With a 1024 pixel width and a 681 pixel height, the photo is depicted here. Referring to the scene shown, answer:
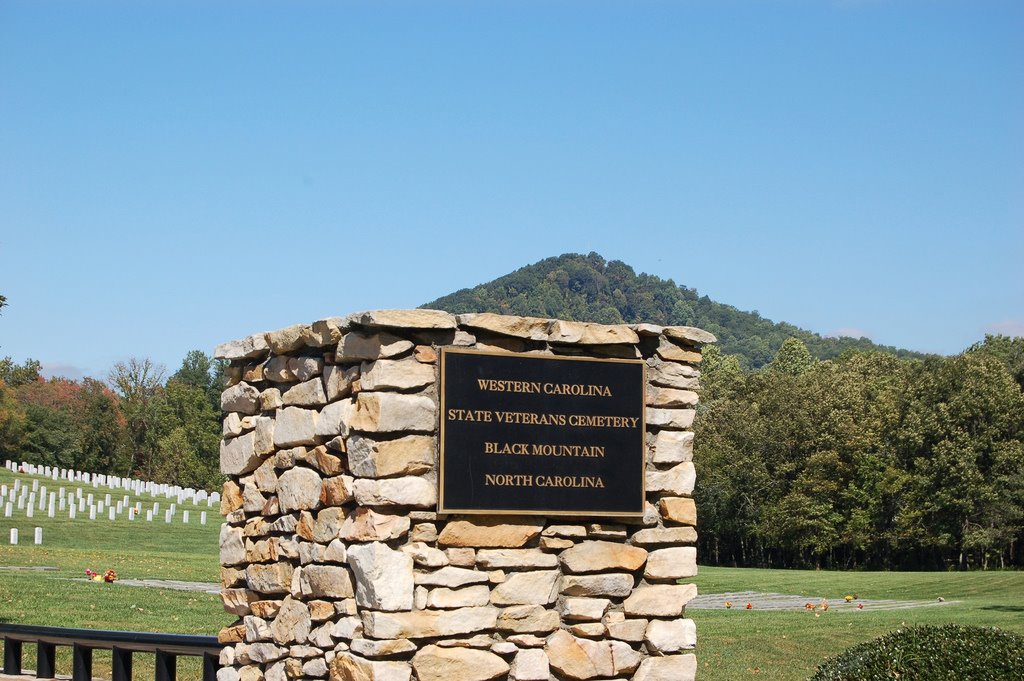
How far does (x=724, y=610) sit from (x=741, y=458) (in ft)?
96.8

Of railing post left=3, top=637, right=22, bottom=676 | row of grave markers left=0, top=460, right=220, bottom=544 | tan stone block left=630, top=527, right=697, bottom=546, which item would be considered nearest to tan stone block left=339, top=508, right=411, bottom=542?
tan stone block left=630, top=527, right=697, bottom=546

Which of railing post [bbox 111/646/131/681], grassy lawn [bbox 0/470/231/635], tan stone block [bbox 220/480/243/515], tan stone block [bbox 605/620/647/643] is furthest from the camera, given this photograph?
grassy lawn [bbox 0/470/231/635]

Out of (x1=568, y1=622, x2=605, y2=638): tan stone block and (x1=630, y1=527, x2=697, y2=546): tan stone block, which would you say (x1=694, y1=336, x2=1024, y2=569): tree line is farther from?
(x1=568, y1=622, x2=605, y2=638): tan stone block

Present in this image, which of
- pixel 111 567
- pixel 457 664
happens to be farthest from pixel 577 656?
pixel 111 567

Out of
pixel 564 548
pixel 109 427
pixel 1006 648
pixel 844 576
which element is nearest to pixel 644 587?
pixel 564 548

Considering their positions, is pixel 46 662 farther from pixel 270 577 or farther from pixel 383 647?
pixel 383 647

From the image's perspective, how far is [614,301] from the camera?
6526 inches

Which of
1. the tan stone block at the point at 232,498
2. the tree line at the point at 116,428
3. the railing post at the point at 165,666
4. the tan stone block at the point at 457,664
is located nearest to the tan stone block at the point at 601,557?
the tan stone block at the point at 457,664

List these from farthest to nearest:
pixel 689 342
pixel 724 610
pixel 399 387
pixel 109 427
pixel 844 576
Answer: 1. pixel 109 427
2. pixel 844 576
3. pixel 724 610
4. pixel 689 342
5. pixel 399 387

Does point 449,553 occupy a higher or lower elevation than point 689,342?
lower

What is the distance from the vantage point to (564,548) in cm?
687

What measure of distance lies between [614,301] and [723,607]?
470 feet

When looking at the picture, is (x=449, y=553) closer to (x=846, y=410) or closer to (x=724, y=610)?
(x=724, y=610)

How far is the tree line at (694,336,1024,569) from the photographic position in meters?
45.5
